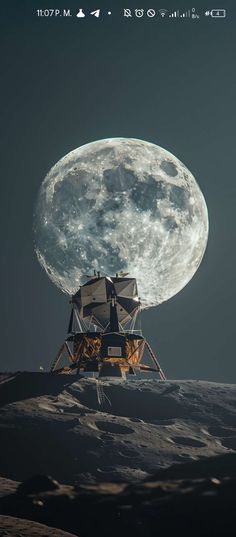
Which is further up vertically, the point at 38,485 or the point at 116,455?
the point at 38,485

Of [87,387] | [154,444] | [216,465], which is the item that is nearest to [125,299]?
[87,387]

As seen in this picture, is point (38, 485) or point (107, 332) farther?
point (107, 332)

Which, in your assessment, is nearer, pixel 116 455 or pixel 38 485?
pixel 38 485

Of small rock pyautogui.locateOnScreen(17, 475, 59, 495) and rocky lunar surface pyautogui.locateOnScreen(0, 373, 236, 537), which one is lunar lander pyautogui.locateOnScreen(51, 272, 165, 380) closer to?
rocky lunar surface pyautogui.locateOnScreen(0, 373, 236, 537)

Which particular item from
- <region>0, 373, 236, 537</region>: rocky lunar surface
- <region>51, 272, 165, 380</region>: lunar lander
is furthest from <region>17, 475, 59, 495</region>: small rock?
<region>51, 272, 165, 380</region>: lunar lander

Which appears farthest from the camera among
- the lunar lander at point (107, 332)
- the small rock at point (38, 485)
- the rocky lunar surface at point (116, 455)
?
the lunar lander at point (107, 332)

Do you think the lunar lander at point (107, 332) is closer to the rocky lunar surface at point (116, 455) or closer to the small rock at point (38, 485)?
the rocky lunar surface at point (116, 455)

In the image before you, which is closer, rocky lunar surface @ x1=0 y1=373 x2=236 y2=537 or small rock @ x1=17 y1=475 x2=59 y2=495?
rocky lunar surface @ x1=0 y1=373 x2=236 y2=537

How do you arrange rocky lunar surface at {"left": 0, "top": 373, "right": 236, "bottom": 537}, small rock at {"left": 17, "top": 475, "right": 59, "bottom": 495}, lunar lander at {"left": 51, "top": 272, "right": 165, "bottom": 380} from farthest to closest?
lunar lander at {"left": 51, "top": 272, "right": 165, "bottom": 380} < small rock at {"left": 17, "top": 475, "right": 59, "bottom": 495} < rocky lunar surface at {"left": 0, "top": 373, "right": 236, "bottom": 537}

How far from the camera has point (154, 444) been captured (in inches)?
929

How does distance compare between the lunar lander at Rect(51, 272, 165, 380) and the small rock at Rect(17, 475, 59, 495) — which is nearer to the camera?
the small rock at Rect(17, 475, 59, 495)

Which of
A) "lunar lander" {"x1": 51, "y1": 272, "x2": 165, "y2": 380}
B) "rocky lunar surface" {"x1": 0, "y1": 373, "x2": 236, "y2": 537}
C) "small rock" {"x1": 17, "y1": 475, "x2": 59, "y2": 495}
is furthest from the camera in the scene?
"lunar lander" {"x1": 51, "y1": 272, "x2": 165, "y2": 380}

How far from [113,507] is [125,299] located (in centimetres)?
1799

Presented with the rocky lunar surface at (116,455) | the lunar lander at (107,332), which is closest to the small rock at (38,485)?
the rocky lunar surface at (116,455)
